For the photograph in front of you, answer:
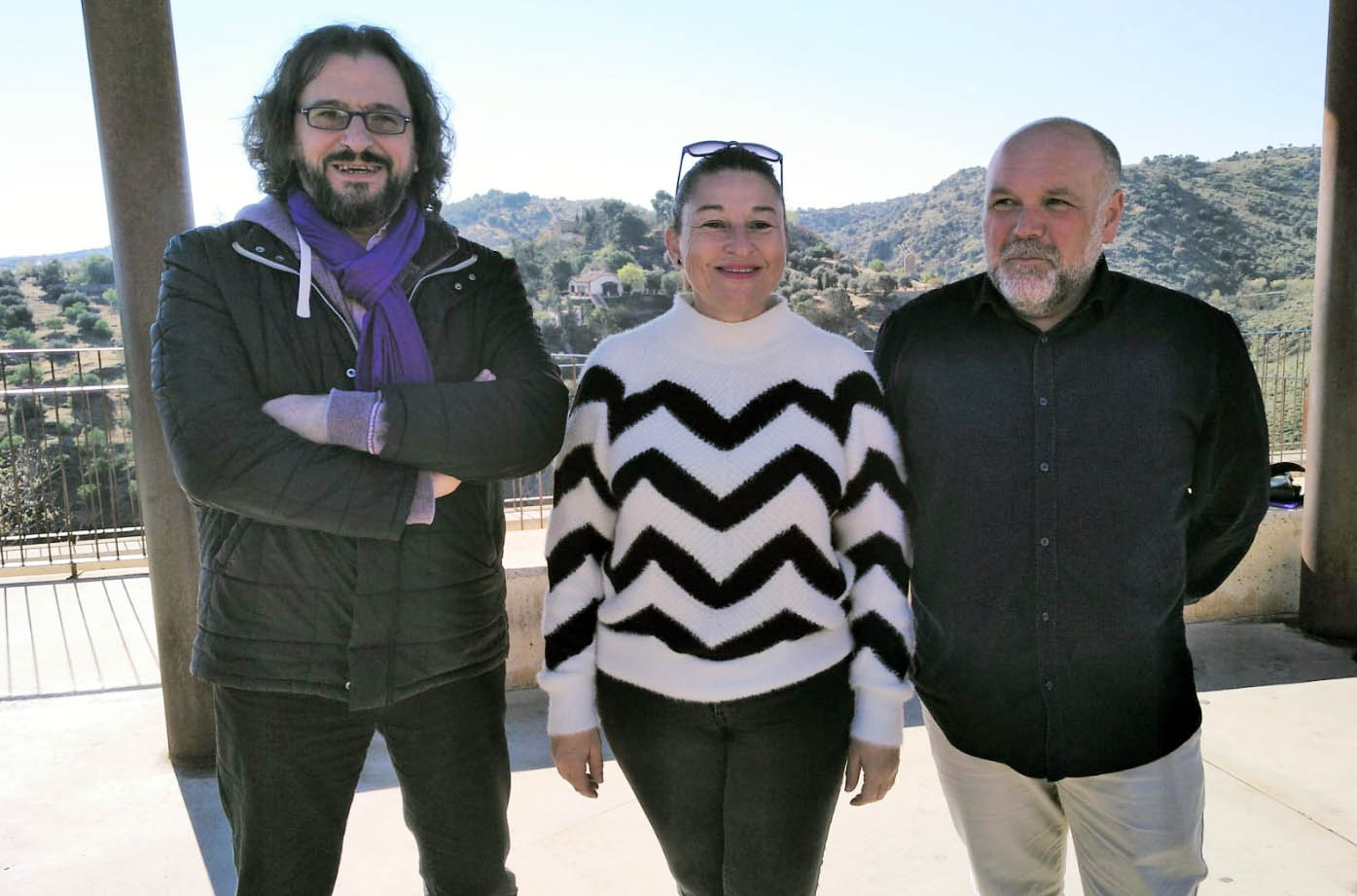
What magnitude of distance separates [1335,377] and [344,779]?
5.04 m

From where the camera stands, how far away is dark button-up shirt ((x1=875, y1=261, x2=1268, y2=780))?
1.92 metres

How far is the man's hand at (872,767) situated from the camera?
6.20ft

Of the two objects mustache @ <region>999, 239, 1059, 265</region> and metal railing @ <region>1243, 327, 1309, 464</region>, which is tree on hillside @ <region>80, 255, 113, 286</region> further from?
mustache @ <region>999, 239, 1059, 265</region>

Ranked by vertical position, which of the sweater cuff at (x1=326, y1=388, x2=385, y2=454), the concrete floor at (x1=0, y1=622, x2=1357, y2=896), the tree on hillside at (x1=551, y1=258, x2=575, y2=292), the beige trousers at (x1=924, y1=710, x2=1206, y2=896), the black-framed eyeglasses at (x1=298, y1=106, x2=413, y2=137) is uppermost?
the tree on hillside at (x1=551, y1=258, x2=575, y2=292)

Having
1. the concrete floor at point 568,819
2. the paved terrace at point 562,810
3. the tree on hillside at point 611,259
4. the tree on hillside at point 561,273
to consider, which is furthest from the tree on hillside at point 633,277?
the concrete floor at point 568,819

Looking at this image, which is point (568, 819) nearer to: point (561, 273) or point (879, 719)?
point (879, 719)

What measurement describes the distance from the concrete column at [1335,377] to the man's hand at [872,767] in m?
4.24

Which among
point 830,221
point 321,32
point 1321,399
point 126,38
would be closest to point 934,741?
point 321,32

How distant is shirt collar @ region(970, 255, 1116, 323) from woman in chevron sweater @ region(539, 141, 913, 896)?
308mm

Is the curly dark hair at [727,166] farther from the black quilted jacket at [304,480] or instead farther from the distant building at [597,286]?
the distant building at [597,286]

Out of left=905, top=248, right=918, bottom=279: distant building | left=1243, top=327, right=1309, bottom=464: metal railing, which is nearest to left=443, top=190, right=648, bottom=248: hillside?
left=905, top=248, right=918, bottom=279: distant building

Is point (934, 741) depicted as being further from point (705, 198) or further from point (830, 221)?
point (830, 221)

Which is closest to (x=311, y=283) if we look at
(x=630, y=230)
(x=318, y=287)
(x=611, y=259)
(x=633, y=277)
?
(x=318, y=287)

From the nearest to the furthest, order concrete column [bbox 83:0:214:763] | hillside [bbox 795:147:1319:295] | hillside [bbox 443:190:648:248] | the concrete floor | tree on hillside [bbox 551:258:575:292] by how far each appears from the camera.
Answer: the concrete floor
concrete column [bbox 83:0:214:763]
hillside [bbox 795:147:1319:295]
tree on hillside [bbox 551:258:575:292]
hillside [bbox 443:190:648:248]
